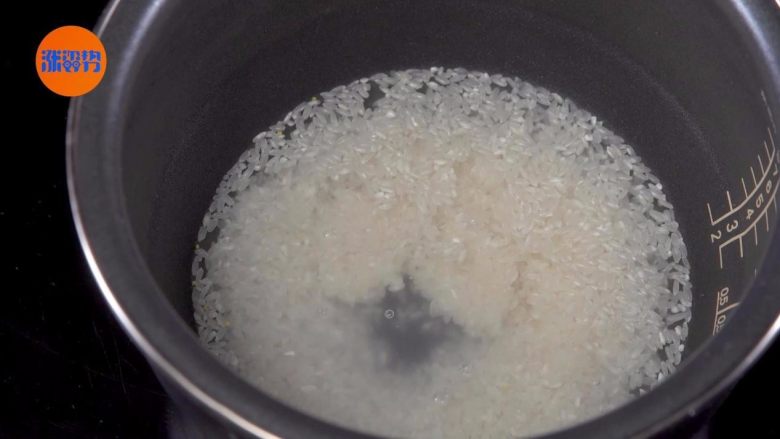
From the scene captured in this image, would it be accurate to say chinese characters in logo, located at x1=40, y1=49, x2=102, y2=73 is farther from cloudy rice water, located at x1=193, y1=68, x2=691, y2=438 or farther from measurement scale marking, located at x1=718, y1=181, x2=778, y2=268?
measurement scale marking, located at x1=718, y1=181, x2=778, y2=268

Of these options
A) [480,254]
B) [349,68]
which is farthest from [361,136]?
[480,254]

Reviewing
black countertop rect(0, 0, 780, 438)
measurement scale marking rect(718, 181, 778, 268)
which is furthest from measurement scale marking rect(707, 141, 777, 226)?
black countertop rect(0, 0, 780, 438)

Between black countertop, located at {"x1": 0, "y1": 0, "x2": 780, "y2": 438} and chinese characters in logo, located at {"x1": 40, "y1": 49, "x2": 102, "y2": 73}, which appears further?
black countertop, located at {"x1": 0, "y1": 0, "x2": 780, "y2": 438}

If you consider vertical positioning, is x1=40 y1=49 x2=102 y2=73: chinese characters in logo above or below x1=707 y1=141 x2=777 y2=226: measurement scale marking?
below

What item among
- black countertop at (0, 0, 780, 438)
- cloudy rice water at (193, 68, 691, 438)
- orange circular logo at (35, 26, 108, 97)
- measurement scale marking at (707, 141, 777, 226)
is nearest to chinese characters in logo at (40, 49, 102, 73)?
orange circular logo at (35, 26, 108, 97)

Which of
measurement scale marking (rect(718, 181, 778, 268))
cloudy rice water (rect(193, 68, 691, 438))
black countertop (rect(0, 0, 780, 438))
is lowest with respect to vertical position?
black countertop (rect(0, 0, 780, 438))

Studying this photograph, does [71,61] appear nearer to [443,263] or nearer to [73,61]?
[73,61]

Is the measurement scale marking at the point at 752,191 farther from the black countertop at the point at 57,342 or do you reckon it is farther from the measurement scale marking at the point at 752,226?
the black countertop at the point at 57,342

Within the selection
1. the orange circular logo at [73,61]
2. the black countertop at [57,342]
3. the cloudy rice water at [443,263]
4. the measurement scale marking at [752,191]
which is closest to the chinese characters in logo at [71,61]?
the orange circular logo at [73,61]
